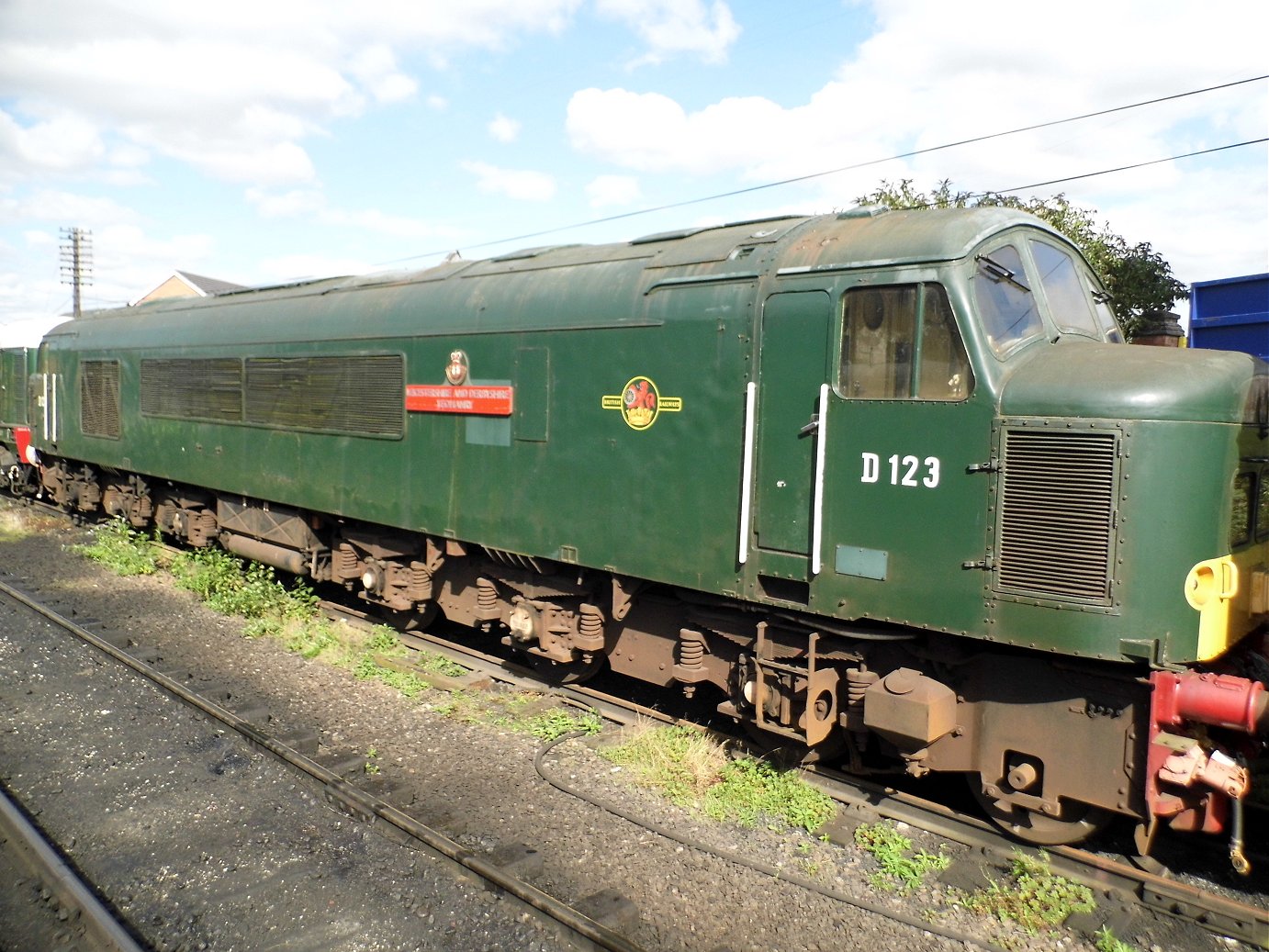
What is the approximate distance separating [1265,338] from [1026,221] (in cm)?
441

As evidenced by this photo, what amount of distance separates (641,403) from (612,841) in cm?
281

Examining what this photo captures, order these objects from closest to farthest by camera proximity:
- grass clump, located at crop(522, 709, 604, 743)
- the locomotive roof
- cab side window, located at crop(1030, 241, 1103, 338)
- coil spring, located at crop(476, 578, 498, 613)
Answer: the locomotive roof
cab side window, located at crop(1030, 241, 1103, 338)
grass clump, located at crop(522, 709, 604, 743)
coil spring, located at crop(476, 578, 498, 613)

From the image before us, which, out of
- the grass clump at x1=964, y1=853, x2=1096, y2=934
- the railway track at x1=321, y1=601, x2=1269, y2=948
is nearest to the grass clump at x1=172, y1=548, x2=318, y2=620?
the railway track at x1=321, y1=601, x2=1269, y2=948

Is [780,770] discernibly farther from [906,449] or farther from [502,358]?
[502,358]

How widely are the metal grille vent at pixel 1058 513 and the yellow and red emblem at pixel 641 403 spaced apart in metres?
2.25

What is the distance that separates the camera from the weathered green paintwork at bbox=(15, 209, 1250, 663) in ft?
15.4

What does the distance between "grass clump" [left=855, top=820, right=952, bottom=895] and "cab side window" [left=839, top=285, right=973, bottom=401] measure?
251cm

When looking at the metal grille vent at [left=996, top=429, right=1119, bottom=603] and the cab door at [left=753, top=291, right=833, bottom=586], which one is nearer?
the metal grille vent at [left=996, top=429, right=1119, bottom=603]

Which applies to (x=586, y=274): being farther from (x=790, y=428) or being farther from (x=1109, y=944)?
(x=1109, y=944)

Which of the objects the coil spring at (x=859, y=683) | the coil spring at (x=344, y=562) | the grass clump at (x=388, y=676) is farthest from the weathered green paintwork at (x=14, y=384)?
the coil spring at (x=859, y=683)

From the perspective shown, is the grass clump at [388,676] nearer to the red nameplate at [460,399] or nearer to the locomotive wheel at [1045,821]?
the red nameplate at [460,399]

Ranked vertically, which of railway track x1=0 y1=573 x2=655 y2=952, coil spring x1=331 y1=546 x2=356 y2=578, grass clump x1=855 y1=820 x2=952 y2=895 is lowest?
railway track x1=0 y1=573 x2=655 y2=952

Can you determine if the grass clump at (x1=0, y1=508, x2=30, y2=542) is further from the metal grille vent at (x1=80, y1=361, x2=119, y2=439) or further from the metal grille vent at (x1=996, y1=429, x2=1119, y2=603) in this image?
the metal grille vent at (x1=996, y1=429, x2=1119, y2=603)

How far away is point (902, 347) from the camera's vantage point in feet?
17.4
